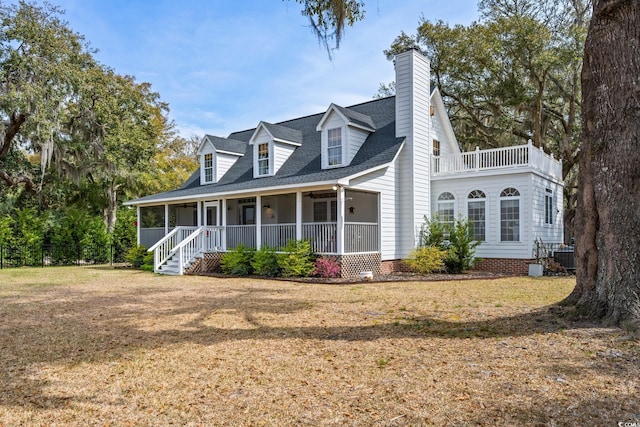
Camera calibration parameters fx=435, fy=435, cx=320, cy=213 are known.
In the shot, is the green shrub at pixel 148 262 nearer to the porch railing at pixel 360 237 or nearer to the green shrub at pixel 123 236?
the green shrub at pixel 123 236

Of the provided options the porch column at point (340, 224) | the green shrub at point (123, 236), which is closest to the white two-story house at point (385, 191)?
the porch column at point (340, 224)

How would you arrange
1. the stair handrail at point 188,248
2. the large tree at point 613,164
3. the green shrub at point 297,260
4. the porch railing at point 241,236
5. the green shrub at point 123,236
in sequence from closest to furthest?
the large tree at point 613,164, the green shrub at point 297,260, the stair handrail at point 188,248, the porch railing at point 241,236, the green shrub at point 123,236

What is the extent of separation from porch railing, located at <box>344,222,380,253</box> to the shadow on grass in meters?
4.91

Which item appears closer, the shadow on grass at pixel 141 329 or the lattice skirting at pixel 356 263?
the shadow on grass at pixel 141 329

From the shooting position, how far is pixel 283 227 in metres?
14.6

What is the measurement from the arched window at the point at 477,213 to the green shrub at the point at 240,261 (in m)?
7.79

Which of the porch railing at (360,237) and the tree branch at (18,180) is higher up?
the tree branch at (18,180)

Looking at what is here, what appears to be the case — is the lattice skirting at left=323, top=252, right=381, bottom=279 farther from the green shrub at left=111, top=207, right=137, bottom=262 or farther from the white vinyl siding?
the green shrub at left=111, top=207, right=137, bottom=262

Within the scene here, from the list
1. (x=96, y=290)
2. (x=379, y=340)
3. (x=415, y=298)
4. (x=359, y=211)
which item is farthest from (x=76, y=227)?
(x=379, y=340)

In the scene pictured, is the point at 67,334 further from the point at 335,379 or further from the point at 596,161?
the point at 596,161

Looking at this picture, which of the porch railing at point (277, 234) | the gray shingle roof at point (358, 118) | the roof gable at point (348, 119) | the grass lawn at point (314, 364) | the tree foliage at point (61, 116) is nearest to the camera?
the grass lawn at point (314, 364)

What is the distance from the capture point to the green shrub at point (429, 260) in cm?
1415

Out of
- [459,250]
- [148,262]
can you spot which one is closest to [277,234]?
[459,250]

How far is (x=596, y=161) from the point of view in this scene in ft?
20.0
